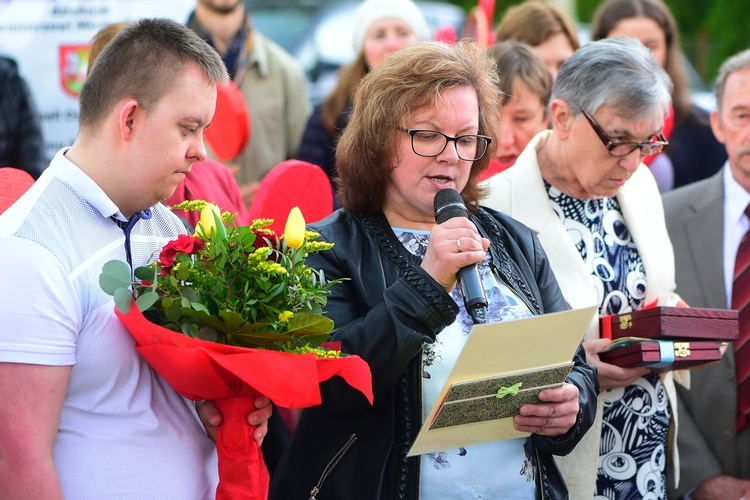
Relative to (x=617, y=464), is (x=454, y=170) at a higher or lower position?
higher

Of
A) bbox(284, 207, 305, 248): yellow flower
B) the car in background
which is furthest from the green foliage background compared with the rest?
bbox(284, 207, 305, 248): yellow flower

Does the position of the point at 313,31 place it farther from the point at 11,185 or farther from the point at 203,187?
the point at 11,185

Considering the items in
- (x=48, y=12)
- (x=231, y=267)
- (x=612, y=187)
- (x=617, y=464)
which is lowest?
(x=617, y=464)

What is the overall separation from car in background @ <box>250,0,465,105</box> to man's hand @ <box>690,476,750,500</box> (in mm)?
6229

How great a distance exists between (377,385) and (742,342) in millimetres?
2259

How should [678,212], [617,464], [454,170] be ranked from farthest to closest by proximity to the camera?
1. [678,212]
2. [617,464]
3. [454,170]

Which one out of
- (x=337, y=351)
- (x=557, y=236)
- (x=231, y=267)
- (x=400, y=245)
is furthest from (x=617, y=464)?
(x=231, y=267)

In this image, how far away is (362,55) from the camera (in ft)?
19.9

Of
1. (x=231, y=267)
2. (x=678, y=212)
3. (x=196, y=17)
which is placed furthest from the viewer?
(x=196, y=17)

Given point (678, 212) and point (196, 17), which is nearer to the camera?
point (678, 212)

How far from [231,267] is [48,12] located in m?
4.23

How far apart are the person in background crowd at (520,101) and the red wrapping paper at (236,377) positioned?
8.22 ft

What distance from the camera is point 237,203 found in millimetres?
4027

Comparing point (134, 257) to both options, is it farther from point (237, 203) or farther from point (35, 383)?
point (237, 203)
